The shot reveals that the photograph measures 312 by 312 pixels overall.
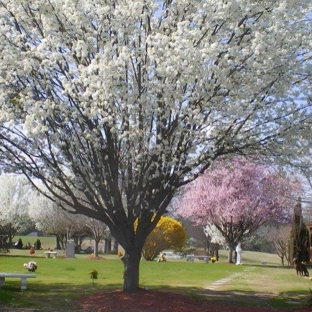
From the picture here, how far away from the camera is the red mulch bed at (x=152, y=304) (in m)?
12.0

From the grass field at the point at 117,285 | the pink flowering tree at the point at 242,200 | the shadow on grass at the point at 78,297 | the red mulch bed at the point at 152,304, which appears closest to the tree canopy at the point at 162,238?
the pink flowering tree at the point at 242,200

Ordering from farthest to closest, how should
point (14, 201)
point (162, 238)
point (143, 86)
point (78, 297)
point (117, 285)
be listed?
point (14, 201), point (162, 238), point (117, 285), point (78, 297), point (143, 86)

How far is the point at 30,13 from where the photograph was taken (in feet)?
41.3

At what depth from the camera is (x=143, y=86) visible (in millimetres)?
11828

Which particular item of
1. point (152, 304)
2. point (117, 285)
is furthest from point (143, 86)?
point (117, 285)

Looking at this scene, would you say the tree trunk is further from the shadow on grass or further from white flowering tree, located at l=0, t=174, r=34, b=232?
white flowering tree, located at l=0, t=174, r=34, b=232

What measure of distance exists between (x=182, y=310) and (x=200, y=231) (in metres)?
47.3

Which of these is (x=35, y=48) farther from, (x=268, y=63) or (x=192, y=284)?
(x=192, y=284)

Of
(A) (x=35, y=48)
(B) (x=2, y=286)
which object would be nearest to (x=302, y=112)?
(A) (x=35, y=48)

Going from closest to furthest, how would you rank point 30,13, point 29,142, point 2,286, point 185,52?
point 185,52 → point 30,13 → point 29,142 → point 2,286

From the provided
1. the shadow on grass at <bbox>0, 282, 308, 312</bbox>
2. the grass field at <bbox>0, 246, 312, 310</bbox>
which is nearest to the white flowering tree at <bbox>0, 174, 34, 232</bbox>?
the grass field at <bbox>0, 246, 312, 310</bbox>

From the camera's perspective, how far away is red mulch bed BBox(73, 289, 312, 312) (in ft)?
39.5

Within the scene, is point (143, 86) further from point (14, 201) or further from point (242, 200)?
point (14, 201)

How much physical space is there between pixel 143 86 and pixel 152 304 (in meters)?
4.84
